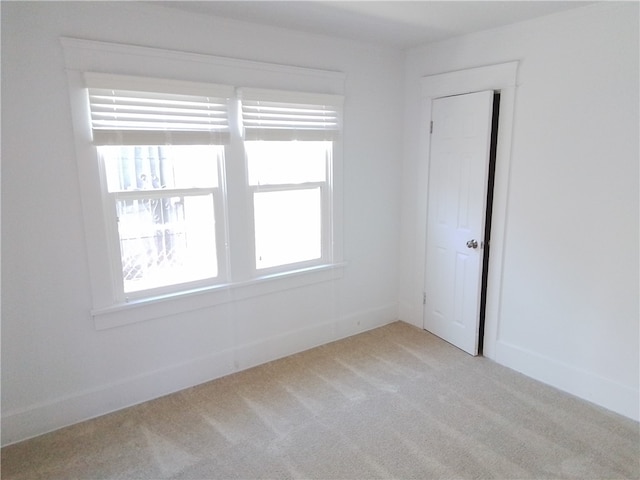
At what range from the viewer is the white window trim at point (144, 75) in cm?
235

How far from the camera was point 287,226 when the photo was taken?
10.8 feet

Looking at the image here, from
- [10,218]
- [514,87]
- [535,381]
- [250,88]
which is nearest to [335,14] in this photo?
[250,88]

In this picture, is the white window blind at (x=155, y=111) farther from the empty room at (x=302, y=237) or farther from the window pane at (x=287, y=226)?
the window pane at (x=287, y=226)

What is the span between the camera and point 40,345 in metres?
2.41

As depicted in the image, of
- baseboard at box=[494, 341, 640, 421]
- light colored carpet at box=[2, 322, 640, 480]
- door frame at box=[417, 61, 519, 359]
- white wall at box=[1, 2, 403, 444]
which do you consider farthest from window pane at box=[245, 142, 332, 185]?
baseboard at box=[494, 341, 640, 421]

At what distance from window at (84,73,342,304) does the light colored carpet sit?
81 centimetres

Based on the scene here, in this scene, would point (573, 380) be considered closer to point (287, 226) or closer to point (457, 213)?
point (457, 213)

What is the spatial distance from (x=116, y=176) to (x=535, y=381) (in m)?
3.20

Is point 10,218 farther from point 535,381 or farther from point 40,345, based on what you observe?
point 535,381

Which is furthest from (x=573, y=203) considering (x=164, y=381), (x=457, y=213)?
(x=164, y=381)

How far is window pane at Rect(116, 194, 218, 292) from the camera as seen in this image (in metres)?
2.66

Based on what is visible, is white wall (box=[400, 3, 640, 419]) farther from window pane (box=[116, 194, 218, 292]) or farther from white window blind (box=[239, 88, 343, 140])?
window pane (box=[116, 194, 218, 292])

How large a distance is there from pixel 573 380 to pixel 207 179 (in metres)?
2.88

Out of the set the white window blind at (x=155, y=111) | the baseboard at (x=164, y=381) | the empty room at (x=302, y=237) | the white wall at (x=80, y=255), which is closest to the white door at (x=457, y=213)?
the empty room at (x=302, y=237)
